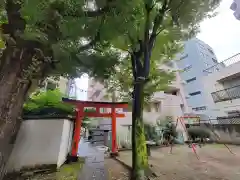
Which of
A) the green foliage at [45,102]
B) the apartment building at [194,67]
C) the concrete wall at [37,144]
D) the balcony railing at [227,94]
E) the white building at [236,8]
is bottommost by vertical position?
the concrete wall at [37,144]

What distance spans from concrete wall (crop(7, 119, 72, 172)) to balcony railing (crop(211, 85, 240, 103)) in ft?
→ 41.9

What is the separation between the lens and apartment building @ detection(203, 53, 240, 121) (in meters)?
→ 12.9

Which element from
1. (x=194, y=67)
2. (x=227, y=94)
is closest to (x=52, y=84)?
(x=227, y=94)

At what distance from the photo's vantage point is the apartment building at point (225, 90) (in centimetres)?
1293

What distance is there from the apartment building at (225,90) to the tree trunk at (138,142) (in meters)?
11.0

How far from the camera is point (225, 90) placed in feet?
44.9

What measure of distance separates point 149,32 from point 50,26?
315cm

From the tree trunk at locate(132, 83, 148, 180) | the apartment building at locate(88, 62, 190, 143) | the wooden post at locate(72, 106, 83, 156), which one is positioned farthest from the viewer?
the apartment building at locate(88, 62, 190, 143)

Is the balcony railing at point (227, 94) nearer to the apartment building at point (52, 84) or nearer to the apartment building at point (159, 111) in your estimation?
the apartment building at point (159, 111)

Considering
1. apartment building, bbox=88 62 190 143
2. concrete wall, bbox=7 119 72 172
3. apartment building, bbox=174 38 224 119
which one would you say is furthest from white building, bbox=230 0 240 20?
apartment building, bbox=174 38 224 119

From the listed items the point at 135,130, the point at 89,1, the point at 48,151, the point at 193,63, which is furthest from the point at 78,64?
the point at 193,63

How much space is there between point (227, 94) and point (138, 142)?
39.1 feet

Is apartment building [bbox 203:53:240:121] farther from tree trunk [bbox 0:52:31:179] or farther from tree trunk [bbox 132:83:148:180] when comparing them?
tree trunk [bbox 0:52:31:179]

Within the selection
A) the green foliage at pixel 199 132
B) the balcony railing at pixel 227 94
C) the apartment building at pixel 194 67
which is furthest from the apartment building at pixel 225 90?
the apartment building at pixel 194 67
